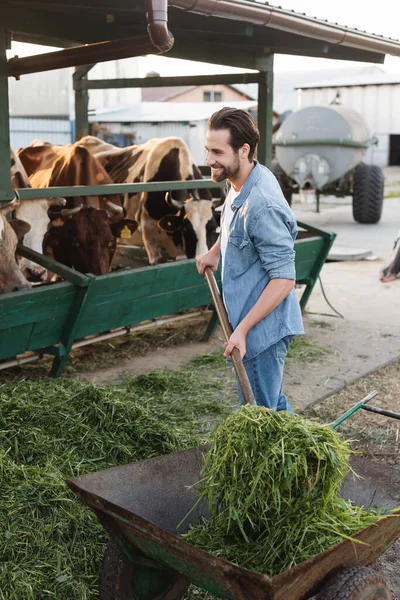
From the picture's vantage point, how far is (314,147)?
57.7 feet

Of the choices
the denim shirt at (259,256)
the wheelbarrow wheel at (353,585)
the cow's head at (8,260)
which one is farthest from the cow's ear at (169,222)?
the wheelbarrow wheel at (353,585)

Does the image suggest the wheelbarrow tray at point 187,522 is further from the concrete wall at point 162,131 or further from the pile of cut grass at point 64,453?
the concrete wall at point 162,131

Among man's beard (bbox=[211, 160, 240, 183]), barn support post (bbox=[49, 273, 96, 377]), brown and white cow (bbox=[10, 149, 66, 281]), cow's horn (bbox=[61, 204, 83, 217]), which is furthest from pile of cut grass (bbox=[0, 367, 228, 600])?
cow's horn (bbox=[61, 204, 83, 217])

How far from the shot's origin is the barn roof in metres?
5.51

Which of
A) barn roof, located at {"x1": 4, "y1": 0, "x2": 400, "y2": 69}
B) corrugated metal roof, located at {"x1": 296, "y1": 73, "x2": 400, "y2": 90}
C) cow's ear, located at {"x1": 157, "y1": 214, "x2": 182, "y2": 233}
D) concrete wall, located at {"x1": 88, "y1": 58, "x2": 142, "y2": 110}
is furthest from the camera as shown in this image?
concrete wall, located at {"x1": 88, "y1": 58, "x2": 142, "y2": 110}

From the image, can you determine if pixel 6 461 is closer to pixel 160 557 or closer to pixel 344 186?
pixel 160 557

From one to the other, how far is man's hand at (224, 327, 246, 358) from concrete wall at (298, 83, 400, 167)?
25.5 metres

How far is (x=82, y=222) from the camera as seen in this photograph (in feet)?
23.1

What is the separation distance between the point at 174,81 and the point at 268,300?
19.2ft

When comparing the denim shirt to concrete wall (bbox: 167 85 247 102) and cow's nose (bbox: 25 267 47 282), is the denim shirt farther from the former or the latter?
concrete wall (bbox: 167 85 247 102)

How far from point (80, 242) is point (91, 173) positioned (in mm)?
1138

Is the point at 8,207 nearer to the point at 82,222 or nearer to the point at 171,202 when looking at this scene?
the point at 82,222

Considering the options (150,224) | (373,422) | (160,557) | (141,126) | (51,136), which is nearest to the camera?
(160,557)

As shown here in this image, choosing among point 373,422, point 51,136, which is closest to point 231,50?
point 373,422
